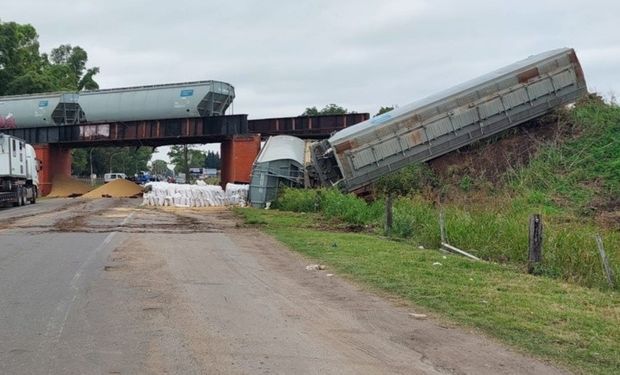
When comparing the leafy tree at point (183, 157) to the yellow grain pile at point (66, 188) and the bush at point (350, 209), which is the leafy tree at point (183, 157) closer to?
the yellow grain pile at point (66, 188)

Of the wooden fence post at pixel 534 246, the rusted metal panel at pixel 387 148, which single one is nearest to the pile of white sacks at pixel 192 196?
the rusted metal panel at pixel 387 148

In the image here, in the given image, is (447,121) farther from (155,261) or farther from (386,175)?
(155,261)

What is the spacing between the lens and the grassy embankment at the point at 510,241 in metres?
6.93

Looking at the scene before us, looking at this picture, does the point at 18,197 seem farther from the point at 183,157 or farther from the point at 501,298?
the point at 183,157

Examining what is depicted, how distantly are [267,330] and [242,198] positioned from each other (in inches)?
1059

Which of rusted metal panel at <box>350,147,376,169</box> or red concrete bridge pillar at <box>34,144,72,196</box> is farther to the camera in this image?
red concrete bridge pillar at <box>34,144,72,196</box>

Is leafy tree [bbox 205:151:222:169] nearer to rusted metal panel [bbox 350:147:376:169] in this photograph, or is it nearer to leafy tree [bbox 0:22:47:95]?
leafy tree [bbox 0:22:47:95]

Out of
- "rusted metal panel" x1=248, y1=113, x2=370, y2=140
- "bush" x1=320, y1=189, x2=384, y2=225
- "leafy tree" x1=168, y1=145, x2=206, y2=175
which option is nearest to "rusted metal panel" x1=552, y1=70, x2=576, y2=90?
"bush" x1=320, y1=189, x2=384, y2=225

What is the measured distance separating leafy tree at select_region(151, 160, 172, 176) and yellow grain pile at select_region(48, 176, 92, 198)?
120831 millimetres

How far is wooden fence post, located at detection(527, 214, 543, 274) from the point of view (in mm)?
10508

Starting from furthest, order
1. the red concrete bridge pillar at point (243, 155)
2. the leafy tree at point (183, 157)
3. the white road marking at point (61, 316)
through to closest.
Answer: the leafy tree at point (183, 157) < the red concrete bridge pillar at point (243, 155) < the white road marking at point (61, 316)

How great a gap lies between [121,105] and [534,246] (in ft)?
137

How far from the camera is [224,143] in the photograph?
46875 mm

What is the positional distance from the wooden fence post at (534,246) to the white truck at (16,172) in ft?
86.8
